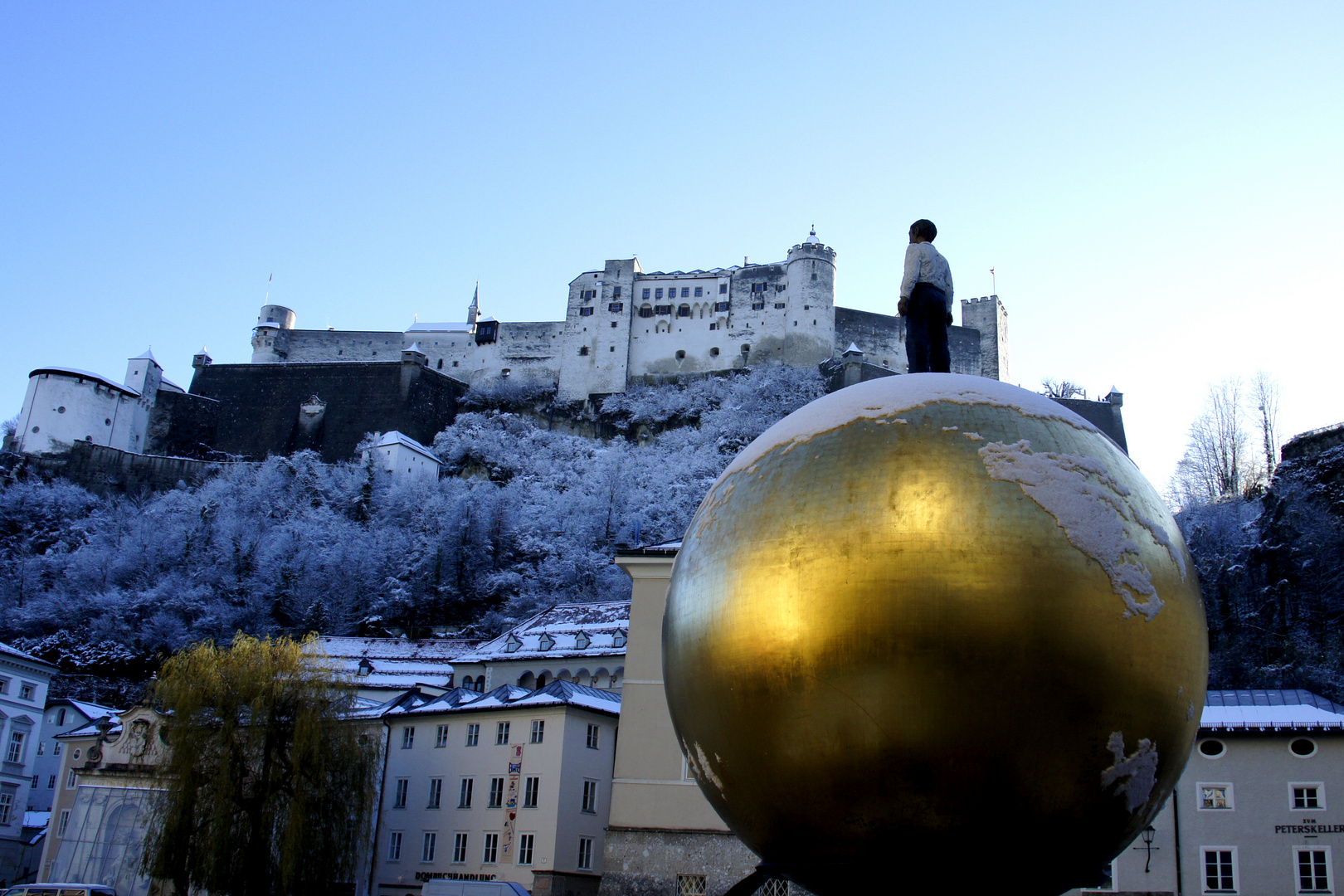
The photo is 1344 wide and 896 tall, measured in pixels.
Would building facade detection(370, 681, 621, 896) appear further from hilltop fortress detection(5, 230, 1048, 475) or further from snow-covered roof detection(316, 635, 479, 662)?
hilltop fortress detection(5, 230, 1048, 475)

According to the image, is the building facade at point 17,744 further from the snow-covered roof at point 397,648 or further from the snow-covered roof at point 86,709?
the snow-covered roof at point 397,648

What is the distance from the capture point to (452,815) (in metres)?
→ 27.5

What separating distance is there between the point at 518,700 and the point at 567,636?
319 inches

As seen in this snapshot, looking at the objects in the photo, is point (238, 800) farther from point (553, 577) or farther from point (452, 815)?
point (553, 577)

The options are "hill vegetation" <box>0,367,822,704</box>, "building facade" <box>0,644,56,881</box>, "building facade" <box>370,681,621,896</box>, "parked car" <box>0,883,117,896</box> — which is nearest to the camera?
"parked car" <box>0,883,117,896</box>

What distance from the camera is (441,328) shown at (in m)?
86.1

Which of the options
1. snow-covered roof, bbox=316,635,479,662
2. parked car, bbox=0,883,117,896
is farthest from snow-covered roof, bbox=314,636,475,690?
parked car, bbox=0,883,117,896

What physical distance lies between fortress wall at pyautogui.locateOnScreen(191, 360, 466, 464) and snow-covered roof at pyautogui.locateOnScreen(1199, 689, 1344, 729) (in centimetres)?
5913

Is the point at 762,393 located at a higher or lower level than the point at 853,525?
higher

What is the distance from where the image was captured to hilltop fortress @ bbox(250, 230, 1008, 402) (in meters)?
78.2

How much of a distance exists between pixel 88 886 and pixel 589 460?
4980 centimetres

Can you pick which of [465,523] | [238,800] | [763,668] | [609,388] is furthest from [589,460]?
[763,668]

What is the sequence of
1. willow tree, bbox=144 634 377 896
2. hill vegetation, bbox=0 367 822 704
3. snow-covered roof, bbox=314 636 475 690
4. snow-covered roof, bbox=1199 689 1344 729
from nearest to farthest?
snow-covered roof, bbox=1199 689 1344 729, willow tree, bbox=144 634 377 896, snow-covered roof, bbox=314 636 475 690, hill vegetation, bbox=0 367 822 704

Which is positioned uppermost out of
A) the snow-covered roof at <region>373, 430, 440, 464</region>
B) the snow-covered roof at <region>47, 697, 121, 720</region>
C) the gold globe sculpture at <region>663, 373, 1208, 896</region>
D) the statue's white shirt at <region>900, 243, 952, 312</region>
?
the snow-covered roof at <region>373, 430, 440, 464</region>
